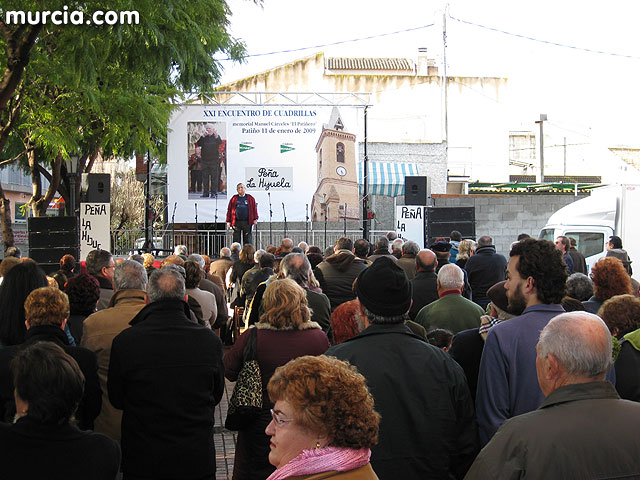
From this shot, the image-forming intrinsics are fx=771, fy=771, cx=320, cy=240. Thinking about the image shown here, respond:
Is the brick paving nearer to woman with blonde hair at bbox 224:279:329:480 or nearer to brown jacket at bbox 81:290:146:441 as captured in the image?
brown jacket at bbox 81:290:146:441

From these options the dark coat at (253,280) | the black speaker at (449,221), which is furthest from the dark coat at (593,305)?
the black speaker at (449,221)

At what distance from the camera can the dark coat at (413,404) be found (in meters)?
3.31

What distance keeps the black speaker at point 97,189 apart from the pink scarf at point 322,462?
48.5ft

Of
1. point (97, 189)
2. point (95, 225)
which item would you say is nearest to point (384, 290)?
point (95, 225)

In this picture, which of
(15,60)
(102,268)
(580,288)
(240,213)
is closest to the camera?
(580,288)

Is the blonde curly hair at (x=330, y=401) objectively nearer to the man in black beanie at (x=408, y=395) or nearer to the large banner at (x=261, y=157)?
the man in black beanie at (x=408, y=395)

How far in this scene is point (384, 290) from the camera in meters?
3.58

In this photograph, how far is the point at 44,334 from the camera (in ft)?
13.7

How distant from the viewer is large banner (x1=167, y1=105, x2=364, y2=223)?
→ 2292cm

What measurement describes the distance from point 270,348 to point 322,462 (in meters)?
2.19

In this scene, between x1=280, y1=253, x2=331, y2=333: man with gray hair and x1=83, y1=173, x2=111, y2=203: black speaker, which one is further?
x1=83, y1=173, x2=111, y2=203: black speaker

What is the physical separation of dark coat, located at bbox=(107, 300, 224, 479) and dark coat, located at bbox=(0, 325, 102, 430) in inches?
4.1

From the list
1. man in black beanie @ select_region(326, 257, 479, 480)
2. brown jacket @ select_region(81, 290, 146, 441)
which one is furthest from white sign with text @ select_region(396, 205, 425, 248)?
man in black beanie @ select_region(326, 257, 479, 480)

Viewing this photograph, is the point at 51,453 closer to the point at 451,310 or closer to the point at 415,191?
the point at 451,310
